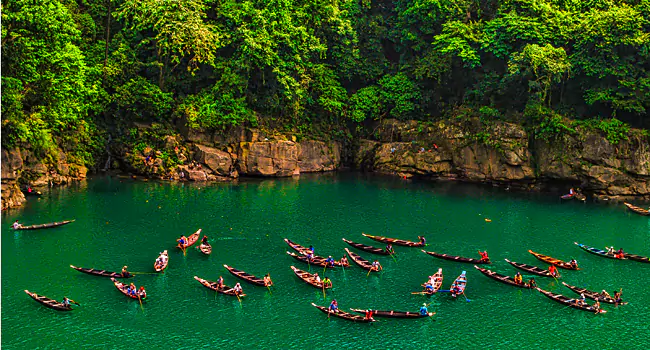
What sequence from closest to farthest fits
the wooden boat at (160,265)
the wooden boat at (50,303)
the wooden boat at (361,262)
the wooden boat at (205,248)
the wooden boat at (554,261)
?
1. the wooden boat at (50,303)
2. the wooden boat at (160,265)
3. the wooden boat at (361,262)
4. the wooden boat at (554,261)
5. the wooden boat at (205,248)

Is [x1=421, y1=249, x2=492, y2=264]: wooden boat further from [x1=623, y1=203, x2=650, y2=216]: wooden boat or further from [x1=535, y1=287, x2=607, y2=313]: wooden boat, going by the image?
[x1=623, y1=203, x2=650, y2=216]: wooden boat

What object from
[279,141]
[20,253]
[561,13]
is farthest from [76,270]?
[561,13]

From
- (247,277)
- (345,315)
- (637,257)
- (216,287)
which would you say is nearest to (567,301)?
(637,257)

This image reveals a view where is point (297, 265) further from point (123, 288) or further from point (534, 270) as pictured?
point (534, 270)

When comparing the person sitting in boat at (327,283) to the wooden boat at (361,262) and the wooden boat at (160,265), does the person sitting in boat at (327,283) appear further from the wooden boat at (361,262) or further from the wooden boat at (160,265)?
the wooden boat at (160,265)

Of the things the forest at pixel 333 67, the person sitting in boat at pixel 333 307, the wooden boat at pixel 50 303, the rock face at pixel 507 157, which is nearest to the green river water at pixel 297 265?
the wooden boat at pixel 50 303

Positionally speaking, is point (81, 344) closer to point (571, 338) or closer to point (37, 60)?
point (571, 338)
